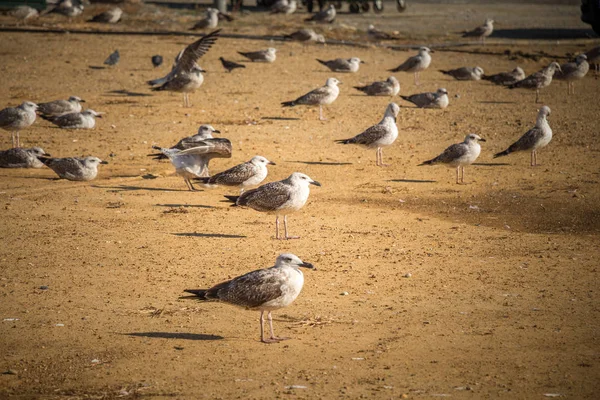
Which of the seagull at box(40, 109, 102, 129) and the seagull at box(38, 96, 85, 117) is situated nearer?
the seagull at box(40, 109, 102, 129)

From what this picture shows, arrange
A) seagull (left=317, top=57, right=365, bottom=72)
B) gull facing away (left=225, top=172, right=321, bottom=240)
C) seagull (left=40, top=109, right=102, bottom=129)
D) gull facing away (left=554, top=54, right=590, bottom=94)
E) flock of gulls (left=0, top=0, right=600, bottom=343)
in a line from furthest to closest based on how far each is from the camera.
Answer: seagull (left=317, top=57, right=365, bottom=72) < gull facing away (left=554, top=54, right=590, bottom=94) < seagull (left=40, top=109, right=102, bottom=129) < gull facing away (left=225, top=172, right=321, bottom=240) < flock of gulls (left=0, top=0, right=600, bottom=343)

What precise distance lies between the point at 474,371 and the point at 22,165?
9.86 m

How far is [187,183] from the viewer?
14.0m

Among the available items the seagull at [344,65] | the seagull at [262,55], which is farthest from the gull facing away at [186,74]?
the seagull at [262,55]

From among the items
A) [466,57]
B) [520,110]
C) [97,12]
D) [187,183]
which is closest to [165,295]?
[187,183]

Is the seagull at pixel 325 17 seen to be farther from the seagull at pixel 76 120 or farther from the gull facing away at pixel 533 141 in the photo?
the gull facing away at pixel 533 141

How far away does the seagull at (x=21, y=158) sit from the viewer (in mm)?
14633

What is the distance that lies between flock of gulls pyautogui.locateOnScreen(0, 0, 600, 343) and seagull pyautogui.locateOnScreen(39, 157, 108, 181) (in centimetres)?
2

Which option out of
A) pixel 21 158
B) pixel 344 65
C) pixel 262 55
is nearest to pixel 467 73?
pixel 344 65

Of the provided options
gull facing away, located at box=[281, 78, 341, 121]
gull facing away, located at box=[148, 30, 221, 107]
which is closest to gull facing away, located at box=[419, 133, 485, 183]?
gull facing away, located at box=[281, 78, 341, 121]

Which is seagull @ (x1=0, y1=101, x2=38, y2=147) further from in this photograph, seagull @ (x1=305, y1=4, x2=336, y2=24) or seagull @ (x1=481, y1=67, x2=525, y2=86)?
seagull @ (x1=305, y1=4, x2=336, y2=24)

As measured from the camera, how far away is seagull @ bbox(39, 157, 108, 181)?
13844 millimetres

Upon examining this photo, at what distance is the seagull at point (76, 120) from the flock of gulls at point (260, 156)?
0.02 metres

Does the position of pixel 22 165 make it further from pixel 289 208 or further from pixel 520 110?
pixel 520 110
